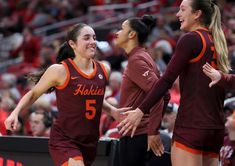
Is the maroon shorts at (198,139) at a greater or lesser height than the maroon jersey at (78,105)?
lesser

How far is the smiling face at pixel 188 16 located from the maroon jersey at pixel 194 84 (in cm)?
15

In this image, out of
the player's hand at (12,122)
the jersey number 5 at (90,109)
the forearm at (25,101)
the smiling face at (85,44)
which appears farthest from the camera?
the smiling face at (85,44)

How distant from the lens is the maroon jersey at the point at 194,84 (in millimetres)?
5055

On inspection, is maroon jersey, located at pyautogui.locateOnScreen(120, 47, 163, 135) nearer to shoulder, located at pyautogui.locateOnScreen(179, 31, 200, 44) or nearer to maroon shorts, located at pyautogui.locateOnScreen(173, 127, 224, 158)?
maroon shorts, located at pyautogui.locateOnScreen(173, 127, 224, 158)

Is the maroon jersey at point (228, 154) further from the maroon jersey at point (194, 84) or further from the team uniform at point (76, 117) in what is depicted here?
the team uniform at point (76, 117)

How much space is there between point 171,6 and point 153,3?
1.22 feet

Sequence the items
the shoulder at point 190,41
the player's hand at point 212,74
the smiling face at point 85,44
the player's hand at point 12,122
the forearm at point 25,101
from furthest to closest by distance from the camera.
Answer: the smiling face at point 85,44 < the forearm at point 25,101 < the player's hand at point 12,122 < the shoulder at point 190,41 < the player's hand at point 212,74

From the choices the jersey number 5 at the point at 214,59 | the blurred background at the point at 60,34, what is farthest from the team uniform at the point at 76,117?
the blurred background at the point at 60,34

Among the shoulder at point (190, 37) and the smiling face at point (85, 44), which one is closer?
the shoulder at point (190, 37)

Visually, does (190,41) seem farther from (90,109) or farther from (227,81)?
(90,109)

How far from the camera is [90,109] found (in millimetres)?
5578

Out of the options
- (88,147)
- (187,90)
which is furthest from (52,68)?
(187,90)

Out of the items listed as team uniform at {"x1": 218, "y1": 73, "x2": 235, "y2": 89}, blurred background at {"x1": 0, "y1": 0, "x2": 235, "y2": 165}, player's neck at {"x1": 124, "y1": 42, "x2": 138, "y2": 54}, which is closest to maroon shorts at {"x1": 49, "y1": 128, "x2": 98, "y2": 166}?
player's neck at {"x1": 124, "y1": 42, "x2": 138, "y2": 54}

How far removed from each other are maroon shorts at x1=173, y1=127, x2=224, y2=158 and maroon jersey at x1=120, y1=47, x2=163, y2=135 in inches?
23.5
